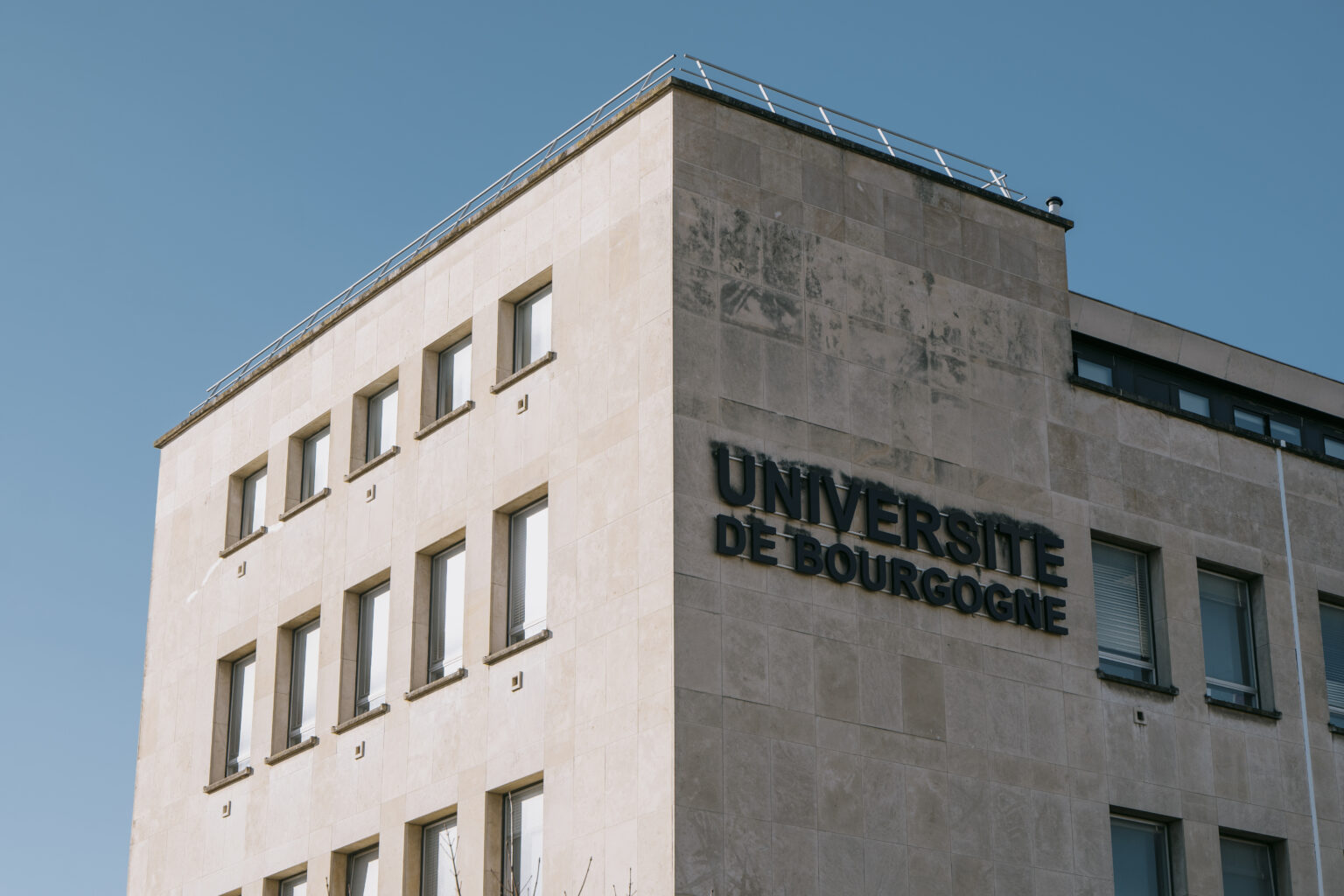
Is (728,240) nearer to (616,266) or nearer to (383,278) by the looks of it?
(616,266)

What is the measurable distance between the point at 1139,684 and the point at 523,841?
11.2 meters

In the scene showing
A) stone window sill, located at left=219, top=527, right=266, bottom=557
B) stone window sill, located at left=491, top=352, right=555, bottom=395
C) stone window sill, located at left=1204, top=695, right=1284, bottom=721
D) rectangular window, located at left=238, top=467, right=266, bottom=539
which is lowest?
stone window sill, located at left=1204, top=695, right=1284, bottom=721

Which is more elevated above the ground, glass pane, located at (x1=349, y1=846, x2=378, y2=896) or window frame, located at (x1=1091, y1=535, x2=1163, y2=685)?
window frame, located at (x1=1091, y1=535, x2=1163, y2=685)

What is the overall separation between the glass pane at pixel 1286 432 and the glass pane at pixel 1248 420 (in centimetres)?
35

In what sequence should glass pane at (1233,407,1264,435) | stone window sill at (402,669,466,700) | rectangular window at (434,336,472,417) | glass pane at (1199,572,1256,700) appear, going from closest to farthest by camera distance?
1. stone window sill at (402,669,466,700)
2. glass pane at (1199,572,1256,700)
3. rectangular window at (434,336,472,417)
4. glass pane at (1233,407,1264,435)

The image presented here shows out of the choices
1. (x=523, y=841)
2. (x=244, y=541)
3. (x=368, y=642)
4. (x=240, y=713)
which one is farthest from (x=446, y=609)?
(x=244, y=541)

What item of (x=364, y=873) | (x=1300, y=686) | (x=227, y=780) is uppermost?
(x=1300, y=686)

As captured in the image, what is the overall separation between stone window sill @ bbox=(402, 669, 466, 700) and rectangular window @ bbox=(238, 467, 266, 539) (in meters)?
8.48

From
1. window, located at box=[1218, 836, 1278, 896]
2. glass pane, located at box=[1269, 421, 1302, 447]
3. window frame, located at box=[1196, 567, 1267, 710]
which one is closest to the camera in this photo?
window, located at box=[1218, 836, 1278, 896]

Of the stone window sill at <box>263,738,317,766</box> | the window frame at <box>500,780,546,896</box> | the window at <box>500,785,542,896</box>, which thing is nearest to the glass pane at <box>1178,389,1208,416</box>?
the window frame at <box>500,780,546,896</box>

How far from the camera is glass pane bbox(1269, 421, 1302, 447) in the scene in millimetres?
45219

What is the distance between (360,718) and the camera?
132 feet

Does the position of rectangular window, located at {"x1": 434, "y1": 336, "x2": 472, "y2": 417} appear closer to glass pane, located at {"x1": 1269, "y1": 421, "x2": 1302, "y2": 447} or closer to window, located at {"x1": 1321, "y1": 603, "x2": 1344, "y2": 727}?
glass pane, located at {"x1": 1269, "y1": 421, "x2": 1302, "y2": 447}

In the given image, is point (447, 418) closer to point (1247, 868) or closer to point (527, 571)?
point (527, 571)
